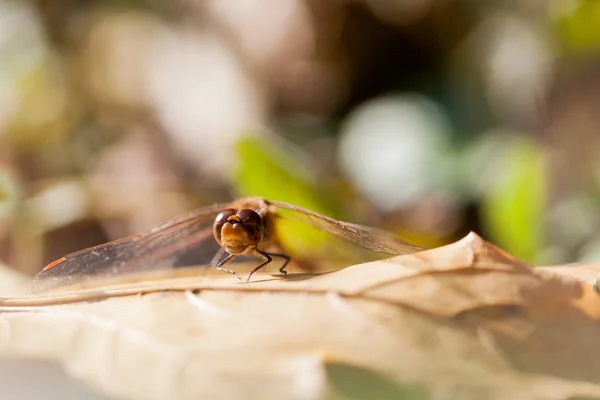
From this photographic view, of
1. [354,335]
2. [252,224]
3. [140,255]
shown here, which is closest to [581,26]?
[252,224]

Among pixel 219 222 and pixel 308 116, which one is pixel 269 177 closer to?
pixel 219 222

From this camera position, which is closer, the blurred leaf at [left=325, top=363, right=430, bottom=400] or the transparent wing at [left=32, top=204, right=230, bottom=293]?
the blurred leaf at [left=325, top=363, right=430, bottom=400]

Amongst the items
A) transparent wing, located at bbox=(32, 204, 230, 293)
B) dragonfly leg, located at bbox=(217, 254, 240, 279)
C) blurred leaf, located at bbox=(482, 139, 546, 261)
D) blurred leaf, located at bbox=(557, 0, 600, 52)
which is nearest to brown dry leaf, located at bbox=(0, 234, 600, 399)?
transparent wing, located at bbox=(32, 204, 230, 293)

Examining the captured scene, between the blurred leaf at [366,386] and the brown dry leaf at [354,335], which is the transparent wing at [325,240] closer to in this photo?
the brown dry leaf at [354,335]

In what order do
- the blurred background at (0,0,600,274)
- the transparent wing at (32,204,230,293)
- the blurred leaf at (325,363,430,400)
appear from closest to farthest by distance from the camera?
the blurred leaf at (325,363,430,400) < the transparent wing at (32,204,230,293) < the blurred background at (0,0,600,274)

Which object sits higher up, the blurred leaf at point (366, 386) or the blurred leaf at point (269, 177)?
the blurred leaf at point (269, 177)

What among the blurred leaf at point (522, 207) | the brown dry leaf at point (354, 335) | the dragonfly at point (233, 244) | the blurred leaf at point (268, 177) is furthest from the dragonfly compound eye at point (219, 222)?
the blurred leaf at point (522, 207)

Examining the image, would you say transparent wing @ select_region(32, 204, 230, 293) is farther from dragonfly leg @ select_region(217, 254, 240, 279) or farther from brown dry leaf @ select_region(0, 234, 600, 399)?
brown dry leaf @ select_region(0, 234, 600, 399)
